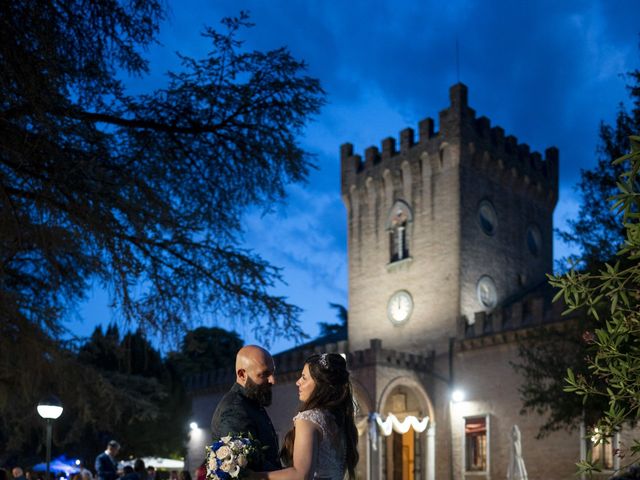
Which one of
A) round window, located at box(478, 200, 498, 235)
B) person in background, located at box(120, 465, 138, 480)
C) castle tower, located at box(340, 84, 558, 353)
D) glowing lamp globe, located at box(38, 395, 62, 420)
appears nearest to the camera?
glowing lamp globe, located at box(38, 395, 62, 420)

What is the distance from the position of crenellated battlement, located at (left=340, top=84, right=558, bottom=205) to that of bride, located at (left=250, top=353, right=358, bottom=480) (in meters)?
26.8

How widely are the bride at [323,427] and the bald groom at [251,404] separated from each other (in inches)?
4.7

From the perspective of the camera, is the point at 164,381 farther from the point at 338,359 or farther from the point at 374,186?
the point at 338,359

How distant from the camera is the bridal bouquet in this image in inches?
127

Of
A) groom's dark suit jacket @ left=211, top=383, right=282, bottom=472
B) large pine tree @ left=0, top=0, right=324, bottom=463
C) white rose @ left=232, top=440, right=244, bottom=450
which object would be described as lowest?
white rose @ left=232, top=440, right=244, bottom=450

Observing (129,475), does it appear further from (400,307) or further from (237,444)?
(400,307)

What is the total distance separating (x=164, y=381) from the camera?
3550 cm

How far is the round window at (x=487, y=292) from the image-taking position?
29.4m

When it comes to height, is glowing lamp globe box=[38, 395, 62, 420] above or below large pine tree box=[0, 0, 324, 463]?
below

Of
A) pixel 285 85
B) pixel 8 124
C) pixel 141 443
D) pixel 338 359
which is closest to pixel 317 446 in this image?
pixel 338 359

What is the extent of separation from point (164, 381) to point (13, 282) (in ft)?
84.0

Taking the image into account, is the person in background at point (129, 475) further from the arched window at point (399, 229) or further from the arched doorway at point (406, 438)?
the arched window at point (399, 229)

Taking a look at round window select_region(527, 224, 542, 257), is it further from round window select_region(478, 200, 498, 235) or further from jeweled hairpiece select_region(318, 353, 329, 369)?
jeweled hairpiece select_region(318, 353, 329, 369)

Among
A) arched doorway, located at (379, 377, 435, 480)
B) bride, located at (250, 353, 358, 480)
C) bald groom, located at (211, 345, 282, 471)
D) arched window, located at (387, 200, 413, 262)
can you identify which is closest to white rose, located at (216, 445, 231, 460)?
bride, located at (250, 353, 358, 480)
